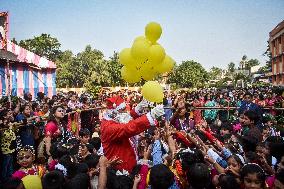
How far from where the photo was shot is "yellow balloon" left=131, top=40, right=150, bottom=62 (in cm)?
432

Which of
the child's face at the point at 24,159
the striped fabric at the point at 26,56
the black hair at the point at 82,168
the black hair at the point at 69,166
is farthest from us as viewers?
the striped fabric at the point at 26,56

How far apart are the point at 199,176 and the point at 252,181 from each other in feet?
1.81

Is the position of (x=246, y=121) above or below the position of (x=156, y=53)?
below

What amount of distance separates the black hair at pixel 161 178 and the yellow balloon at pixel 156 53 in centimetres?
177

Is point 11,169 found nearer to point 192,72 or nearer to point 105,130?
point 105,130

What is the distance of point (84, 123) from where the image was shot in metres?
11.2

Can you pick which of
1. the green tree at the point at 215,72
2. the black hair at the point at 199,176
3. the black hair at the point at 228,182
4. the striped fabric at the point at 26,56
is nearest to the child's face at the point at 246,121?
the black hair at the point at 228,182

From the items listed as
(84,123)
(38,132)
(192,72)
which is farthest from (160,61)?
(192,72)

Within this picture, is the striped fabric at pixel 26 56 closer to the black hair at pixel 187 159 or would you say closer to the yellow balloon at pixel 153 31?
the yellow balloon at pixel 153 31

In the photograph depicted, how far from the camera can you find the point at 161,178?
3074mm

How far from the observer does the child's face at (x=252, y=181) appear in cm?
317

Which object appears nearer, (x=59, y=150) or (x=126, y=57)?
(x=126, y=57)

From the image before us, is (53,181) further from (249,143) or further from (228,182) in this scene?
(249,143)

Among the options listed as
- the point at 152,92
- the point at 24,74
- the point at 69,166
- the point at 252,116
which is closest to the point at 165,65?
the point at 152,92
